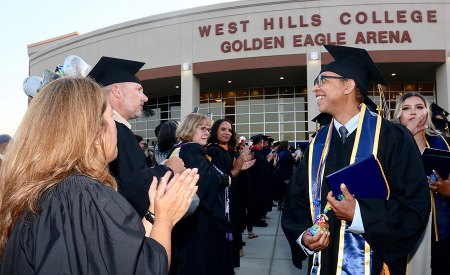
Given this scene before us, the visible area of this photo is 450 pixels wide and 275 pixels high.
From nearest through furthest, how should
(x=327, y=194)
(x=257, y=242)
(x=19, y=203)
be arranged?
(x=19, y=203)
(x=327, y=194)
(x=257, y=242)

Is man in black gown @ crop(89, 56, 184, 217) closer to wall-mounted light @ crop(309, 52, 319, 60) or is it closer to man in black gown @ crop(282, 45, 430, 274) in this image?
man in black gown @ crop(282, 45, 430, 274)

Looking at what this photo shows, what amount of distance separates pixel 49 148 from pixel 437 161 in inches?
112

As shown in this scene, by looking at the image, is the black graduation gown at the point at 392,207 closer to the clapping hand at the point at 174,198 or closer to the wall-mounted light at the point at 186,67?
the clapping hand at the point at 174,198

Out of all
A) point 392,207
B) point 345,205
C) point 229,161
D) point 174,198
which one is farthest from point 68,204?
point 229,161

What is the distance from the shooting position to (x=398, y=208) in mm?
2166

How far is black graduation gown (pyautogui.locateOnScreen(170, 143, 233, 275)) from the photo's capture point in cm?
384

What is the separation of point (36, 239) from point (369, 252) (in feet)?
6.07

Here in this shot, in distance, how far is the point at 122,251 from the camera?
1.28m

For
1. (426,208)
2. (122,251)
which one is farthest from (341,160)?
(122,251)

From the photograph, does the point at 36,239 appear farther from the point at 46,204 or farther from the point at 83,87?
the point at 83,87

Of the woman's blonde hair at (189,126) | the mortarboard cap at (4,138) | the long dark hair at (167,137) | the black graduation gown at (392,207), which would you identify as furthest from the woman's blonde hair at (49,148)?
the mortarboard cap at (4,138)

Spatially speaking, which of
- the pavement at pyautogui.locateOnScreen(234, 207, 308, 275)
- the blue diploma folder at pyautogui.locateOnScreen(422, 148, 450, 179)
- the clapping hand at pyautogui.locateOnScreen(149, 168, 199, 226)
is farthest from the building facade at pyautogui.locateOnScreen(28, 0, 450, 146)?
the clapping hand at pyautogui.locateOnScreen(149, 168, 199, 226)

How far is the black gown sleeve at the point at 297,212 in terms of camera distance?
249cm

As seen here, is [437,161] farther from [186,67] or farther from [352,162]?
[186,67]
